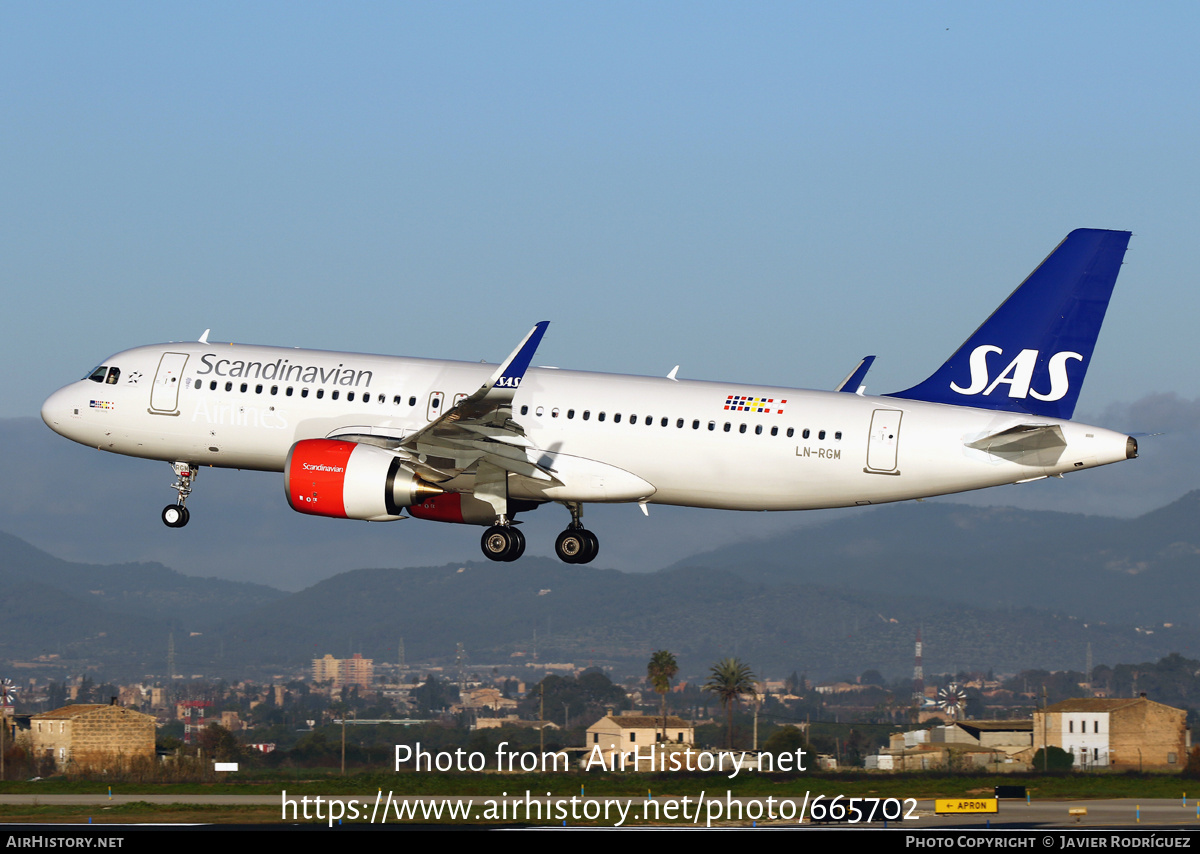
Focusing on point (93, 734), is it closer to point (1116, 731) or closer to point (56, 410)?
point (56, 410)

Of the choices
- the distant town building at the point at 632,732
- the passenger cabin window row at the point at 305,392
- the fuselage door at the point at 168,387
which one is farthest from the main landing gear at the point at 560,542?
the distant town building at the point at 632,732

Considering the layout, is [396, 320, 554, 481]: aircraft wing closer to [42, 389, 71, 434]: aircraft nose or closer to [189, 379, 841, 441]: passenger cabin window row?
[189, 379, 841, 441]: passenger cabin window row

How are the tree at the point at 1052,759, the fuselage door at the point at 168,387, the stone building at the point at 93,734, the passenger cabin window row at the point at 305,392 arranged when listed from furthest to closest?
1. the stone building at the point at 93,734
2. the tree at the point at 1052,759
3. the fuselage door at the point at 168,387
4. the passenger cabin window row at the point at 305,392

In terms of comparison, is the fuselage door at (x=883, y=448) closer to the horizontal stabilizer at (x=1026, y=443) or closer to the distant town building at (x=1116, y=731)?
the horizontal stabilizer at (x=1026, y=443)

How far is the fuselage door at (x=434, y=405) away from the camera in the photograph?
4322cm

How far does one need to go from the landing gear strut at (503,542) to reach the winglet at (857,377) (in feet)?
34.6

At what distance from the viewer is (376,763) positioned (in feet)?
289

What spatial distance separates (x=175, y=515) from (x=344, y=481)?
842 centimetres

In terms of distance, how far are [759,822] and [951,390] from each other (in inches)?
537

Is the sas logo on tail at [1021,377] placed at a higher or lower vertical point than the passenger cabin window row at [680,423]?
higher

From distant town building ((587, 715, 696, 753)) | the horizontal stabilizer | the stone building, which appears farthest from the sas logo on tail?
distant town building ((587, 715, 696, 753))

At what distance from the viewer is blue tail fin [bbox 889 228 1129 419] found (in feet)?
137

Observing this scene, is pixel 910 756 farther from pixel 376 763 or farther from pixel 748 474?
pixel 748 474

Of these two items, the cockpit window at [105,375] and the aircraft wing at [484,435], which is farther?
the cockpit window at [105,375]
